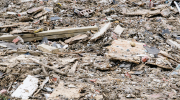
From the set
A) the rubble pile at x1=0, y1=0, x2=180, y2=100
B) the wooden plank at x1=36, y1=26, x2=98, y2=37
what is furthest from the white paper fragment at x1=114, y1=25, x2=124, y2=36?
the wooden plank at x1=36, y1=26, x2=98, y2=37

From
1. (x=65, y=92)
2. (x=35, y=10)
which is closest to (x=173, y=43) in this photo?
(x=65, y=92)

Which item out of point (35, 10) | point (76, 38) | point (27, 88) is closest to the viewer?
point (27, 88)

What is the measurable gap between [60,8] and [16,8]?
1962 mm

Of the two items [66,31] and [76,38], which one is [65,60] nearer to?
[76,38]

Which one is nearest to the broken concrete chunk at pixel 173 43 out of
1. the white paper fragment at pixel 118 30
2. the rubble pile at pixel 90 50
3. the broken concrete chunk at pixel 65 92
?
the rubble pile at pixel 90 50

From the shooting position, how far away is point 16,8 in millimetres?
7652

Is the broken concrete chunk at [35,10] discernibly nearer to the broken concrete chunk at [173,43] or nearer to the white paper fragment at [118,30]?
the white paper fragment at [118,30]

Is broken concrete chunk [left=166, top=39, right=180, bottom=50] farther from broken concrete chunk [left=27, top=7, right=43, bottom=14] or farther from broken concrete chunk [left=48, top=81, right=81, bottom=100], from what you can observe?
broken concrete chunk [left=27, top=7, right=43, bottom=14]

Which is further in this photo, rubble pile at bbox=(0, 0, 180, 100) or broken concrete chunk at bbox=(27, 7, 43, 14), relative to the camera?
broken concrete chunk at bbox=(27, 7, 43, 14)

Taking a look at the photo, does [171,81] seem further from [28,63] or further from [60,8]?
[60,8]

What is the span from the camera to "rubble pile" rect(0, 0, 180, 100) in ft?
10.7

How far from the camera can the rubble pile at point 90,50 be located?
3255 millimetres

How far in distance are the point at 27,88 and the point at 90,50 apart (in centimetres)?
230

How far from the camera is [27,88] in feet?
10.3
